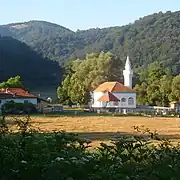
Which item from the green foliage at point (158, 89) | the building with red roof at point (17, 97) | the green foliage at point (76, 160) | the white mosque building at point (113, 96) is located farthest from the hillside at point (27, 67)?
the green foliage at point (76, 160)

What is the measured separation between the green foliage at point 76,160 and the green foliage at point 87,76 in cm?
7226

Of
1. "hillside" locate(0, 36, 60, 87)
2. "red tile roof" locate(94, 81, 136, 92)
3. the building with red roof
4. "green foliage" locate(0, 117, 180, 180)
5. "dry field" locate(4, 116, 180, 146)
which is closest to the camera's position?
"green foliage" locate(0, 117, 180, 180)

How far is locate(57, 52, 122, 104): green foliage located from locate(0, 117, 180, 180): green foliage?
72.3 meters

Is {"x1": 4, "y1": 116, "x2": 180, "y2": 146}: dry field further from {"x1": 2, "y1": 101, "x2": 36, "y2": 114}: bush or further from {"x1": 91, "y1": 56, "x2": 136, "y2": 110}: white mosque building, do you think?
{"x1": 91, "y1": 56, "x2": 136, "y2": 110}: white mosque building

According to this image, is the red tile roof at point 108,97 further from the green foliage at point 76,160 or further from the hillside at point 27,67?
the green foliage at point 76,160

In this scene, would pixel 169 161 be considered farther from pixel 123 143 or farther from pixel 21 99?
pixel 21 99

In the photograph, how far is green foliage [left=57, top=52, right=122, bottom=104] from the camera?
7988cm

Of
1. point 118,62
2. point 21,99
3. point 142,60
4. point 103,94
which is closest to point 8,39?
point 142,60

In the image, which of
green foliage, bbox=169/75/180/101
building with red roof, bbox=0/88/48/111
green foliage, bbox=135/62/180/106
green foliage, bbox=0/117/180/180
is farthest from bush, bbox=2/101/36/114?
green foliage, bbox=0/117/180/180

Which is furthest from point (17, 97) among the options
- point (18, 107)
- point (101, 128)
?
point (101, 128)

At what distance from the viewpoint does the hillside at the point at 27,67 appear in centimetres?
12593

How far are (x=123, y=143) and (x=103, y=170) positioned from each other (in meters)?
1.09

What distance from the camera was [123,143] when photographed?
5805mm

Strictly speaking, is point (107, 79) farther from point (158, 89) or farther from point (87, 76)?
point (158, 89)
